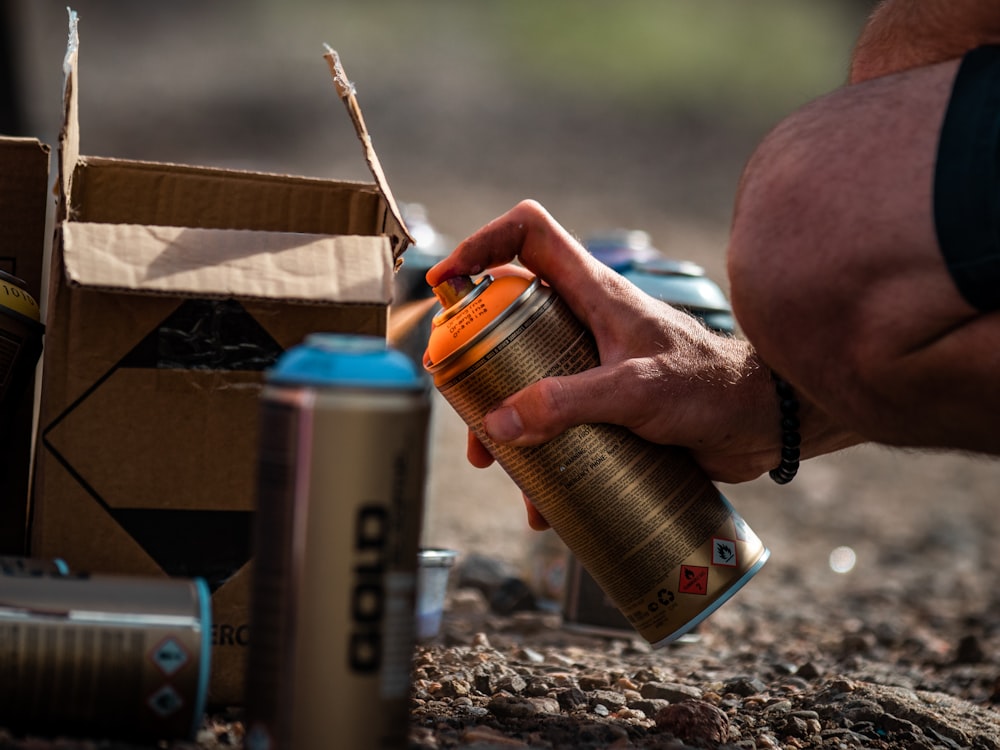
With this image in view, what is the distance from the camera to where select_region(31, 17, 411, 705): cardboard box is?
5.56 ft

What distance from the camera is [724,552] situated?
190 cm

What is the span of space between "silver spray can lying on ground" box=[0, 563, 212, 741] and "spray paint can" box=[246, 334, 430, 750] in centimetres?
20

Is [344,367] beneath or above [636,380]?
above

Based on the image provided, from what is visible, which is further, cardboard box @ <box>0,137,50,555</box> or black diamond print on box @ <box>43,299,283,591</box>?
cardboard box @ <box>0,137,50,555</box>

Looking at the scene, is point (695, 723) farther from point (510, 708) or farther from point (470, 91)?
point (470, 91)

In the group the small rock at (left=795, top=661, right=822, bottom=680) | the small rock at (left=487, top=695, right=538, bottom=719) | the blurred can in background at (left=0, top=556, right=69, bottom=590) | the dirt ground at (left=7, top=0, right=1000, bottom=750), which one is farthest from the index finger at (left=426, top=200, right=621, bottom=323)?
the dirt ground at (left=7, top=0, right=1000, bottom=750)

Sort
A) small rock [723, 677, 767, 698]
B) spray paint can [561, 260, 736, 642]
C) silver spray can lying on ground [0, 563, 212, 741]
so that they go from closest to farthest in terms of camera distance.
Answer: silver spray can lying on ground [0, 563, 212, 741], small rock [723, 677, 767, 698], spray paint can [561, 260, 736, 642]

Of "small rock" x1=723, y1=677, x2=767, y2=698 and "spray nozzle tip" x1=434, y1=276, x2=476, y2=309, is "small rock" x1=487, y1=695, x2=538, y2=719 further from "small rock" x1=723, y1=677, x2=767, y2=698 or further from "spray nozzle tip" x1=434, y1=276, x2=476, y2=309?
"spray nozzle tip" x1=434, y1=276, x2=476, y2=309

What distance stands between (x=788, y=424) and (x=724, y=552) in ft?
1.10

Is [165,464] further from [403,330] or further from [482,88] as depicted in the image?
[482,88]

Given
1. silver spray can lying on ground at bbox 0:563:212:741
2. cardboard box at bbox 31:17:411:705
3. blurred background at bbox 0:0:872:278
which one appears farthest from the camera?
blurred background at bbox 0:0:872:278

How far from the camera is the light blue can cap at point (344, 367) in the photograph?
4.22 ft

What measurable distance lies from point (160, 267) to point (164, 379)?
0.16 metres

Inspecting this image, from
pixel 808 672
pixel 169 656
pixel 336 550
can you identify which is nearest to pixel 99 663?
pixel 169 656
